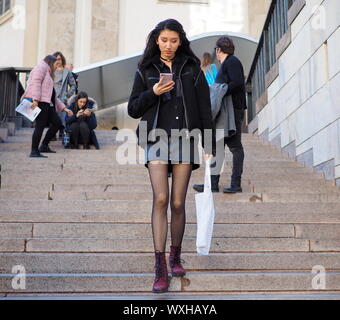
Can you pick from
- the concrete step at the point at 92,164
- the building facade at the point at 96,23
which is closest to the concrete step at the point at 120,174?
the concrete step at the point at 92,164

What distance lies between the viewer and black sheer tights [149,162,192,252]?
3.32 metres

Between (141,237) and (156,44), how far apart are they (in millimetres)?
1752

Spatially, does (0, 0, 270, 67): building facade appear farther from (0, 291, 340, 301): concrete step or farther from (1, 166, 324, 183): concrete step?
(0, 291, 340, 301): concrete step

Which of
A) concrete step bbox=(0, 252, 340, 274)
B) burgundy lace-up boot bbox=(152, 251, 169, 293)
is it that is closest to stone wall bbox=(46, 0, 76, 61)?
concrete step bbox=(0, 252, 340, 274)

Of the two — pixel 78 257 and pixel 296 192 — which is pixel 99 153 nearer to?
pixel 296 192

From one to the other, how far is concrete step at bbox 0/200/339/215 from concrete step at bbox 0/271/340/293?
4.69ft

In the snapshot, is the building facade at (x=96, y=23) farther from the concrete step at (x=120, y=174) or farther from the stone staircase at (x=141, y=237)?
the stone staircase at (x=141, y=237)

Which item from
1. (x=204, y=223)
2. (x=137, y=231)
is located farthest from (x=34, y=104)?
(x=204, y=223)

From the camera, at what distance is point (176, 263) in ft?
11.5

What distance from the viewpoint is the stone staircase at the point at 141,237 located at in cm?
355

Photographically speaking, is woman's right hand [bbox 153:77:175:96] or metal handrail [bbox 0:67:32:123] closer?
woman's right hand [bbox 153:77:175:96]

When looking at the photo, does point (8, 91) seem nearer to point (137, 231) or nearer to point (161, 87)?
point (137, 231)
